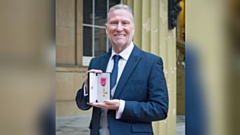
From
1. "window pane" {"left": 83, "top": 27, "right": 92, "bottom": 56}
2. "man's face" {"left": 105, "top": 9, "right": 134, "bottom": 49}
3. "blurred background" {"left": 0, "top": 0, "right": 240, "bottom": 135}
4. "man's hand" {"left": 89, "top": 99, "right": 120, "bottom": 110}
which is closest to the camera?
"blurred background" {"left": 0, "top": 0, "right": 240, "bottom": 135}

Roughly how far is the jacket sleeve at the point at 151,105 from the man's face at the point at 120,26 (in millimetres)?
177

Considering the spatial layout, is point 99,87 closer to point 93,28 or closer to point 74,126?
point 74,126

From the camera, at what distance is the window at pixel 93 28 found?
8.90m

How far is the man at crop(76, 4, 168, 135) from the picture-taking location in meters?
1.29

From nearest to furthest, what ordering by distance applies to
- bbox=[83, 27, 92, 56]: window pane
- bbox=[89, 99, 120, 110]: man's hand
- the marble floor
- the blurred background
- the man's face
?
the blurred background, bbox=[89, 99, 120, 110]: man's hand, the man's face, the marble floor, bbox=[83, 27, 92, 56]: window pane

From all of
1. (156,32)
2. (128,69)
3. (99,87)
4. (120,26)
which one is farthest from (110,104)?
(156,32)

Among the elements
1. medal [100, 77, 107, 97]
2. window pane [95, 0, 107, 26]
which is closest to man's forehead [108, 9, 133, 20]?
medal [100, 77, 107, 97]

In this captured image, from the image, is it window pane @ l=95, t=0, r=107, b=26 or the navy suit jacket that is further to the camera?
window pane @ l=95, t=0, r=107, b=26

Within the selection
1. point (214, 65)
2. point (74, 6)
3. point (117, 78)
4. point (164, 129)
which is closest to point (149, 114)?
point (117, 78)

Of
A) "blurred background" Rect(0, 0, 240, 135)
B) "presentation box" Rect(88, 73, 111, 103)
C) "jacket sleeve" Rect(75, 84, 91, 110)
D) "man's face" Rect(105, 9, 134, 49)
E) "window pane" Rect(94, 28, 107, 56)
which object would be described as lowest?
"jacket sleeve" Rect(75, 84, 91, 110)

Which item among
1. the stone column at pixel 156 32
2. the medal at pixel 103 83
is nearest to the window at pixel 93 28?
the stone column at pixel 156 32

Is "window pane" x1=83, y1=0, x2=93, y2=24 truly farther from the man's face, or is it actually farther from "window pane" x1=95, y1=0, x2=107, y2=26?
the man's face

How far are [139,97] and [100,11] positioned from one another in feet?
26.3

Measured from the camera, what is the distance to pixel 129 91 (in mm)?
1356
